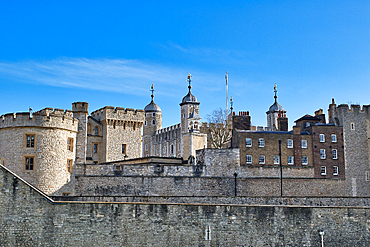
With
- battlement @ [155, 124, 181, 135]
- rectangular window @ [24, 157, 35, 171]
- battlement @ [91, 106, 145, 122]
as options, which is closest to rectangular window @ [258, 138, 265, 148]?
battlement @ [91, 106, 145, 122]

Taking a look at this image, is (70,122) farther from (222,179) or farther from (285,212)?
(285,212)

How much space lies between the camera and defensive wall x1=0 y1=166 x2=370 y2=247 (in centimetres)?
2395

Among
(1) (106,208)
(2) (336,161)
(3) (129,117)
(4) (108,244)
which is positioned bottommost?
(4) (108,244)

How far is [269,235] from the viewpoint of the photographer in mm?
25938

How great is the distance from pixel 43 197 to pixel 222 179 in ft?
55.7

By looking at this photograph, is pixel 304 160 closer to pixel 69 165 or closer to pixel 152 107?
pixel 69 165

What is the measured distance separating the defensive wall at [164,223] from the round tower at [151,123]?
66002 mm

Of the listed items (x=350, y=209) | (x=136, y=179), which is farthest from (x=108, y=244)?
(x=350, y=209)

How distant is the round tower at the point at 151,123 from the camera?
91188 millimetres

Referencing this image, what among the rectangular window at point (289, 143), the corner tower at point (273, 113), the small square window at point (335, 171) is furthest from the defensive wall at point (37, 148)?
the corner tower at point (273, 113)

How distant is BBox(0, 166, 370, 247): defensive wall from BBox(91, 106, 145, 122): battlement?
83.3ft

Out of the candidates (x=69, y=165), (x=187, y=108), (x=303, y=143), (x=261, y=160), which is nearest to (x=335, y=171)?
(x=303, y=143)

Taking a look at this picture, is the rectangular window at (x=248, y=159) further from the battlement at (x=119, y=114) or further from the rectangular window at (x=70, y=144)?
the rectangular window at (x=70, y=144)

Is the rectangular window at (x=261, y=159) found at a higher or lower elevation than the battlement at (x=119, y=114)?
lower
